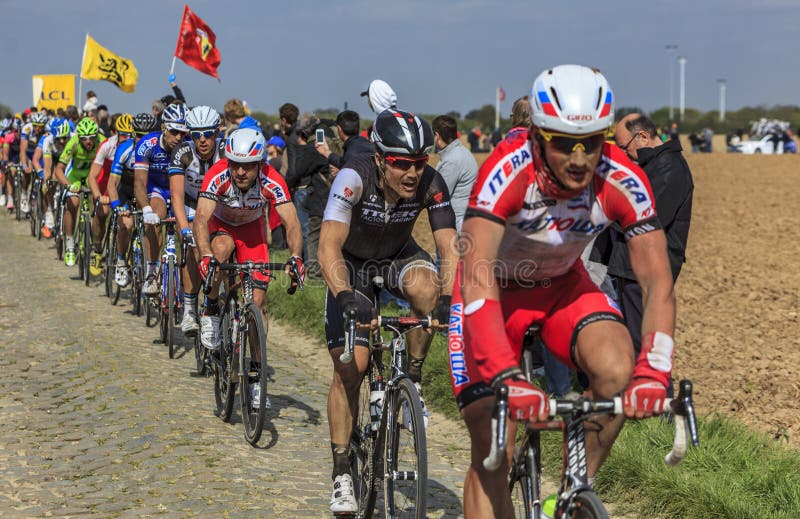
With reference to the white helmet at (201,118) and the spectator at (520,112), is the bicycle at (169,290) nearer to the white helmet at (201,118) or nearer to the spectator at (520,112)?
the white helmet at (201,118)

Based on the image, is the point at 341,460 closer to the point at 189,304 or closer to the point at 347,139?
the point at 189,304

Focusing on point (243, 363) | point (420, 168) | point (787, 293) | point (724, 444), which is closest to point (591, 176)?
point (420, 168)

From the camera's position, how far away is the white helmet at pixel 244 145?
8.55 meters

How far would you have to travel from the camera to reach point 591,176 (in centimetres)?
420

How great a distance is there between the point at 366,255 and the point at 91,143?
11.3m

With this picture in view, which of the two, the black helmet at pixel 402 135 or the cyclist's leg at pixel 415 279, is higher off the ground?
the black helmet at pixel 402 135

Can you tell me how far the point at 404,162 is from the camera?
5852mm

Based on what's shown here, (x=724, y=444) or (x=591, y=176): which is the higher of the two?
(x=591, y=176)

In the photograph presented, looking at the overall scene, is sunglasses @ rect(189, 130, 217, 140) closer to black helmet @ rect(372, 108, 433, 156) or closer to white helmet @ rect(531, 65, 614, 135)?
black helmet @ rect(372, 108, 433, 156)

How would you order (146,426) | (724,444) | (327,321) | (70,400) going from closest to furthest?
(327,321) < (724,444) < (146,426) < (70,400)

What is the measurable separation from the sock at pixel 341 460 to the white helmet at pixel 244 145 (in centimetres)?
312

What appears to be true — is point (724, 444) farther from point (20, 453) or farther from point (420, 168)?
point (20, 453)

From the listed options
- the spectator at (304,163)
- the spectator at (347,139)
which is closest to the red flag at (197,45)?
the spectator at (304,163)

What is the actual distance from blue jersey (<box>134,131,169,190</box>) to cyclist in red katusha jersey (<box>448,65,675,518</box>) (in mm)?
8371
